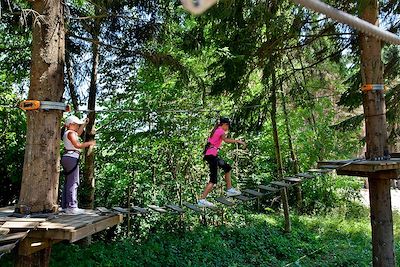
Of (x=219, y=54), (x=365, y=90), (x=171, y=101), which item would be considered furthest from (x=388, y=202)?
(x=171, y=101)

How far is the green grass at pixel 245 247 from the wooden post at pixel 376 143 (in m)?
1.93

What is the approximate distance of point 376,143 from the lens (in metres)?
5.43

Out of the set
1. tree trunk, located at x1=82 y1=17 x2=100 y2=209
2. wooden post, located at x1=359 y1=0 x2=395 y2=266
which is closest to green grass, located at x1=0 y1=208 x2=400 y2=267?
tree trunk, located at x1=82 y1=17 x2=100 y2=209

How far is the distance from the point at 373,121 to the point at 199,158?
12.2 ft

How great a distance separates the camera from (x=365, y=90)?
549cm

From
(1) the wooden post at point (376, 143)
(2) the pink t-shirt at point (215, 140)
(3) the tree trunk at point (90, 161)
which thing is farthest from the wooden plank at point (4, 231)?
(1) the wooden post at point (376, 143)

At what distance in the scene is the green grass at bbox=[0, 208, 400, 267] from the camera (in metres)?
6.24

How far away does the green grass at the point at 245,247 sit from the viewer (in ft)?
20.5

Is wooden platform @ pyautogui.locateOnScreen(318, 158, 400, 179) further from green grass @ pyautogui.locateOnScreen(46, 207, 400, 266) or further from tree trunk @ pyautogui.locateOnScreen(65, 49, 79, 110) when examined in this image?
tree trunk @ pyautogui.locateOnScreen(65, 49, 79, 110)

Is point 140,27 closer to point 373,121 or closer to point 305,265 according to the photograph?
point 373,121

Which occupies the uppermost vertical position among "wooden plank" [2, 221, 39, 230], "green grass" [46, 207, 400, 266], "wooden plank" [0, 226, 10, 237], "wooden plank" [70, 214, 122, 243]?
"wooden plank" [2, 221, 39, 230]

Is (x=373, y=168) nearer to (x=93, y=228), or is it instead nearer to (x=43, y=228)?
(x=93, y=228)

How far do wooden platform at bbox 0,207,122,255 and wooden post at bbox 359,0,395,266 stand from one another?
390 centimetres

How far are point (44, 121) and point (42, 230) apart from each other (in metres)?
1.13
